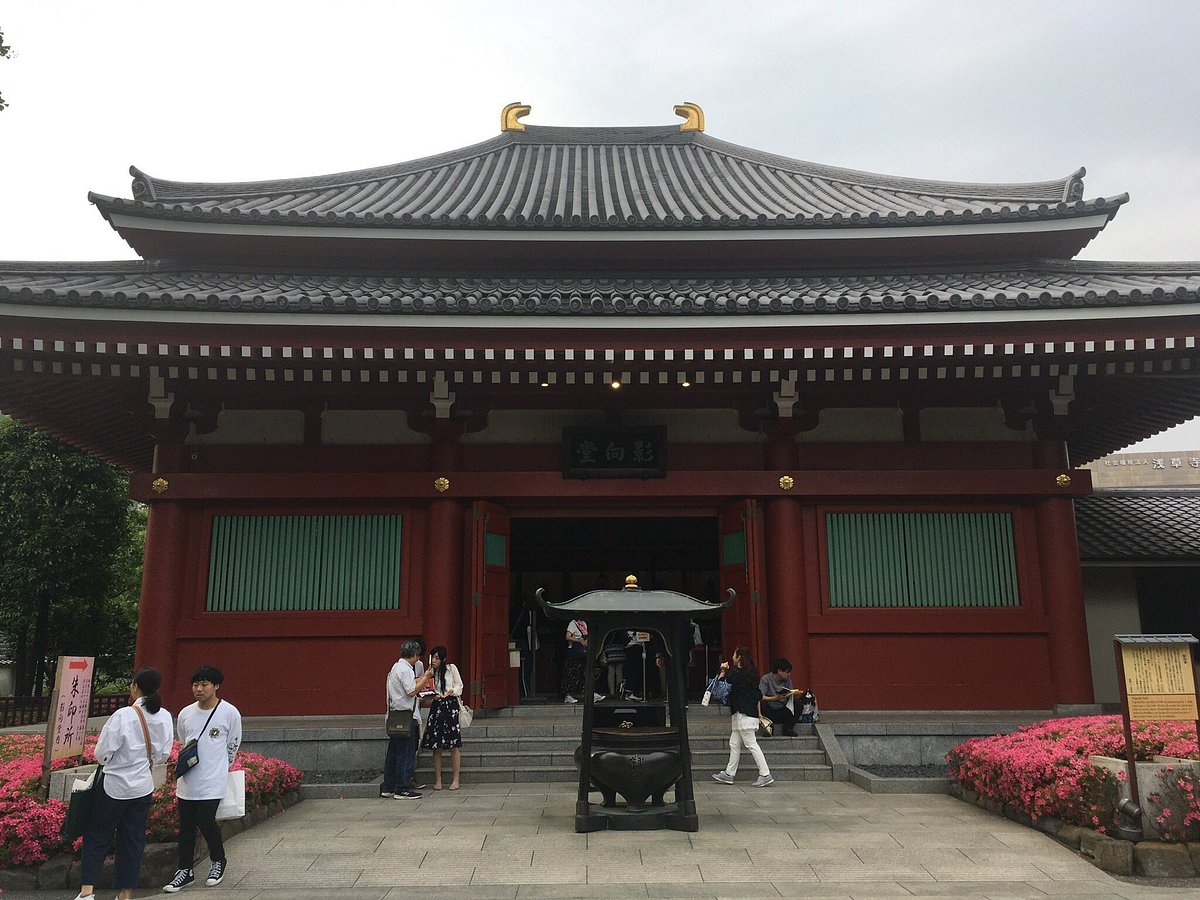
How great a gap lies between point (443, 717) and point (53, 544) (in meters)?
18.3

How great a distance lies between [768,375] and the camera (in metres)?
11.7

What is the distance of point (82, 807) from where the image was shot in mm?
6008

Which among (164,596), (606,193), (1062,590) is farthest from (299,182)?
(1062,590)

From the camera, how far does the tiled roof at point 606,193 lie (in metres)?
13.6

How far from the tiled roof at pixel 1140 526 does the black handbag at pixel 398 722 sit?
11909mm

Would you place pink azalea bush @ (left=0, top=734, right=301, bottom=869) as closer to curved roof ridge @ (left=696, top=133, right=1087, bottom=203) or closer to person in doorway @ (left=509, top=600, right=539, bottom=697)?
person in doorway @ (left=509, top=600, right=539, bottom=697)

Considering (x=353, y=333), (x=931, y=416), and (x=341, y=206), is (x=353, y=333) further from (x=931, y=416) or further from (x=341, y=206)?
(x=931, y=416)

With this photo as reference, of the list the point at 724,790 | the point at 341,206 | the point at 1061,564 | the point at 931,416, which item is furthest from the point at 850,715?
the point at 341,206

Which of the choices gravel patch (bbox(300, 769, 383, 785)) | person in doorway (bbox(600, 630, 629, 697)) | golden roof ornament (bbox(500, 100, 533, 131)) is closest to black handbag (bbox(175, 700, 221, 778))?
gravel patch (bbox(300, 769, 383, 785))

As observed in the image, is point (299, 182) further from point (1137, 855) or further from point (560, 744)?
point (1137, 855)

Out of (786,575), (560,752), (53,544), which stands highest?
(53,544)

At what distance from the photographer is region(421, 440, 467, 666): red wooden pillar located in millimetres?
11859

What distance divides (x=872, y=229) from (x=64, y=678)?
12522 millimetres

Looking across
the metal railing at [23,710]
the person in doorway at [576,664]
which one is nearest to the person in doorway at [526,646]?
the person in doorway at [576,664]
